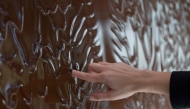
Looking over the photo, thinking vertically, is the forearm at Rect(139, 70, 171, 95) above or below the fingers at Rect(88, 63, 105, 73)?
below

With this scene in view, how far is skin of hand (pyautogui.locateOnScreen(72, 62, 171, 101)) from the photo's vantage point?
0.91 m

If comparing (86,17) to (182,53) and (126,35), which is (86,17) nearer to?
(126,35)

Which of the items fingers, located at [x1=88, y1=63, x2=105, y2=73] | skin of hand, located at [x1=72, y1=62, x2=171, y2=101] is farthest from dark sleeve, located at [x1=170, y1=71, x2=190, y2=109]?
fingers, located at [x1=88, y1=63, x2=105, y2=73]

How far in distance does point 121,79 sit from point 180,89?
0.20m

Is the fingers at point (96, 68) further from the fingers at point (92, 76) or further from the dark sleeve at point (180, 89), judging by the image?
the dark sleeve at point (180, 89)

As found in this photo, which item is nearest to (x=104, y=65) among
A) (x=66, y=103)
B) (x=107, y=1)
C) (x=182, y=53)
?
(x=66, y=103)

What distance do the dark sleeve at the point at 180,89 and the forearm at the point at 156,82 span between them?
0.08 feet

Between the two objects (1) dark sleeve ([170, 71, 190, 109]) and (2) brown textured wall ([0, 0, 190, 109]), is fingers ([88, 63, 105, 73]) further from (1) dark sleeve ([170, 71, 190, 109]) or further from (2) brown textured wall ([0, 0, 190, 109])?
(1) dark sleeve ([170, 71, 190, 109])

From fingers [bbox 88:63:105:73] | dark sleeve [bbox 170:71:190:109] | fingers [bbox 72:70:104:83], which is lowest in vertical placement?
dark sleeve [bbox 170:71:190:109]

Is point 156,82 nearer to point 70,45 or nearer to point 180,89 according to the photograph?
point 180,89

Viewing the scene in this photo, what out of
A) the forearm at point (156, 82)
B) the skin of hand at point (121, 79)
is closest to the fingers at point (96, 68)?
the skin of hand at point (121, 79)

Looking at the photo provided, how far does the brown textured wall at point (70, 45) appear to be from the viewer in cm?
80

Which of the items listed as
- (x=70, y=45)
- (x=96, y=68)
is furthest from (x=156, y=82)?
(x=70, y=45)

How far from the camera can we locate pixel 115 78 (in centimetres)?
91
